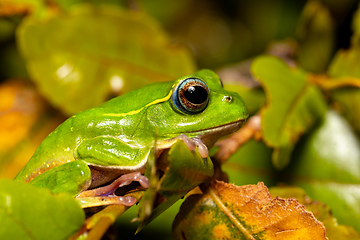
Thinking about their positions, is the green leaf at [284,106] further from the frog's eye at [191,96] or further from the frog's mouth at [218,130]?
the frog's eye at [191,96]

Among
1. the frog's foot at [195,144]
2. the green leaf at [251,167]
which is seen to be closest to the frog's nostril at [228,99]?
the frog's foot at [195,144]

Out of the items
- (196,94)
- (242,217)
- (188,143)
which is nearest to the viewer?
(242,217)

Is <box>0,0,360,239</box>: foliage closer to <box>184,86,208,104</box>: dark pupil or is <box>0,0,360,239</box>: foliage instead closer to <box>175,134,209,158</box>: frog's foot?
<box>175,134,209,158</box>: frog's foot

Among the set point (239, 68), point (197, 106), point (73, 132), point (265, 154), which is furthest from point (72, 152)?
point (239, 68)

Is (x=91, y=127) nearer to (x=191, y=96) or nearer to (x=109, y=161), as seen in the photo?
(x=109, y=161)

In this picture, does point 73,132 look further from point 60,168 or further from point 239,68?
point 239,68

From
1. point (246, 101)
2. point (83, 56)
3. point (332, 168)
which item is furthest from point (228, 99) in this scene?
point (83, 56)
